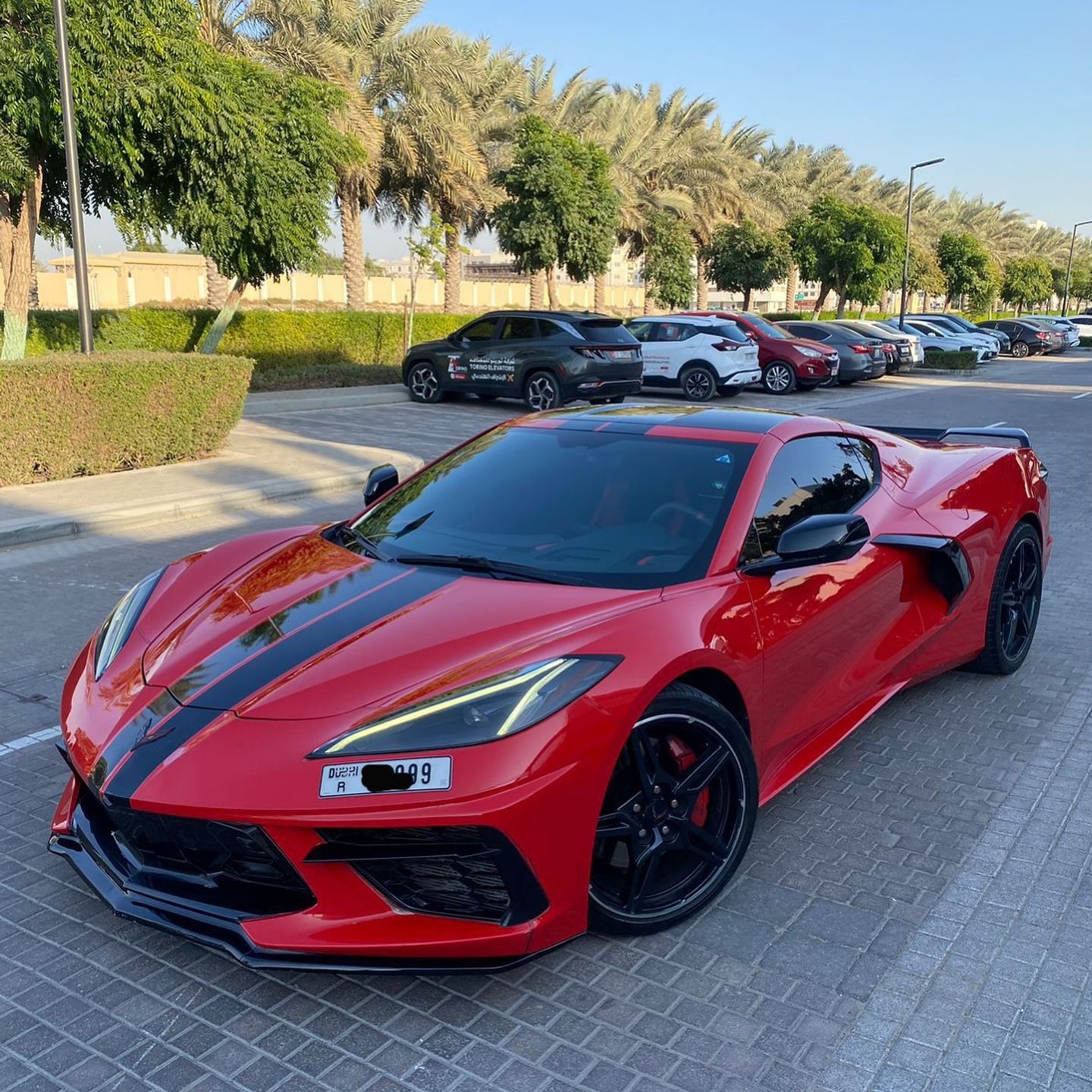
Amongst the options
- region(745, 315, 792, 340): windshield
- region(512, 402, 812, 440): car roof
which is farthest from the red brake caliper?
region(745, 315, 792, 340): windshield

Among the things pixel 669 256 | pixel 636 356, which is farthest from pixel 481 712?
pixel 669 256

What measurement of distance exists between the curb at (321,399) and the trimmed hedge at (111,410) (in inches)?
200

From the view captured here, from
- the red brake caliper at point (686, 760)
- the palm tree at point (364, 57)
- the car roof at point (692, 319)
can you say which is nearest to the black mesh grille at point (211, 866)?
the red brake caliper at point (686, 760)

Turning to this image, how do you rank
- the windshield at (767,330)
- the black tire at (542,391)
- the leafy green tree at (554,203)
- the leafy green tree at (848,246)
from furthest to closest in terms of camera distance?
the leafy green tree at (848,246)
the leafy green tree at (554,203)
the windshield at (767,330)
the black tire at (542,391)

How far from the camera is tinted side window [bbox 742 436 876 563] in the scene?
3.65 m

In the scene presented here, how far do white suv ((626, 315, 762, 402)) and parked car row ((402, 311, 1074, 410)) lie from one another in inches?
0.8

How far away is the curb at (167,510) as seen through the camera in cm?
830

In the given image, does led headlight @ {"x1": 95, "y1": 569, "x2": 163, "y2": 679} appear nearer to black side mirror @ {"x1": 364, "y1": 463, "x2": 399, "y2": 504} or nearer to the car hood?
the car hood

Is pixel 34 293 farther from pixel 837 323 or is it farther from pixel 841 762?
pixel 841 762

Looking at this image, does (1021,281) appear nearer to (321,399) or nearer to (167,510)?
(321,399)

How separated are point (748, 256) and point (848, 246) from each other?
367 centimetres

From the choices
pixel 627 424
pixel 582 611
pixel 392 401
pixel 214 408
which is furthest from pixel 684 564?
pixel 392 401

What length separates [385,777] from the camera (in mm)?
2510

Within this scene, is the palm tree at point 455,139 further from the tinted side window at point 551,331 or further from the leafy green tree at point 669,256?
the tinted side window at point 551,331
